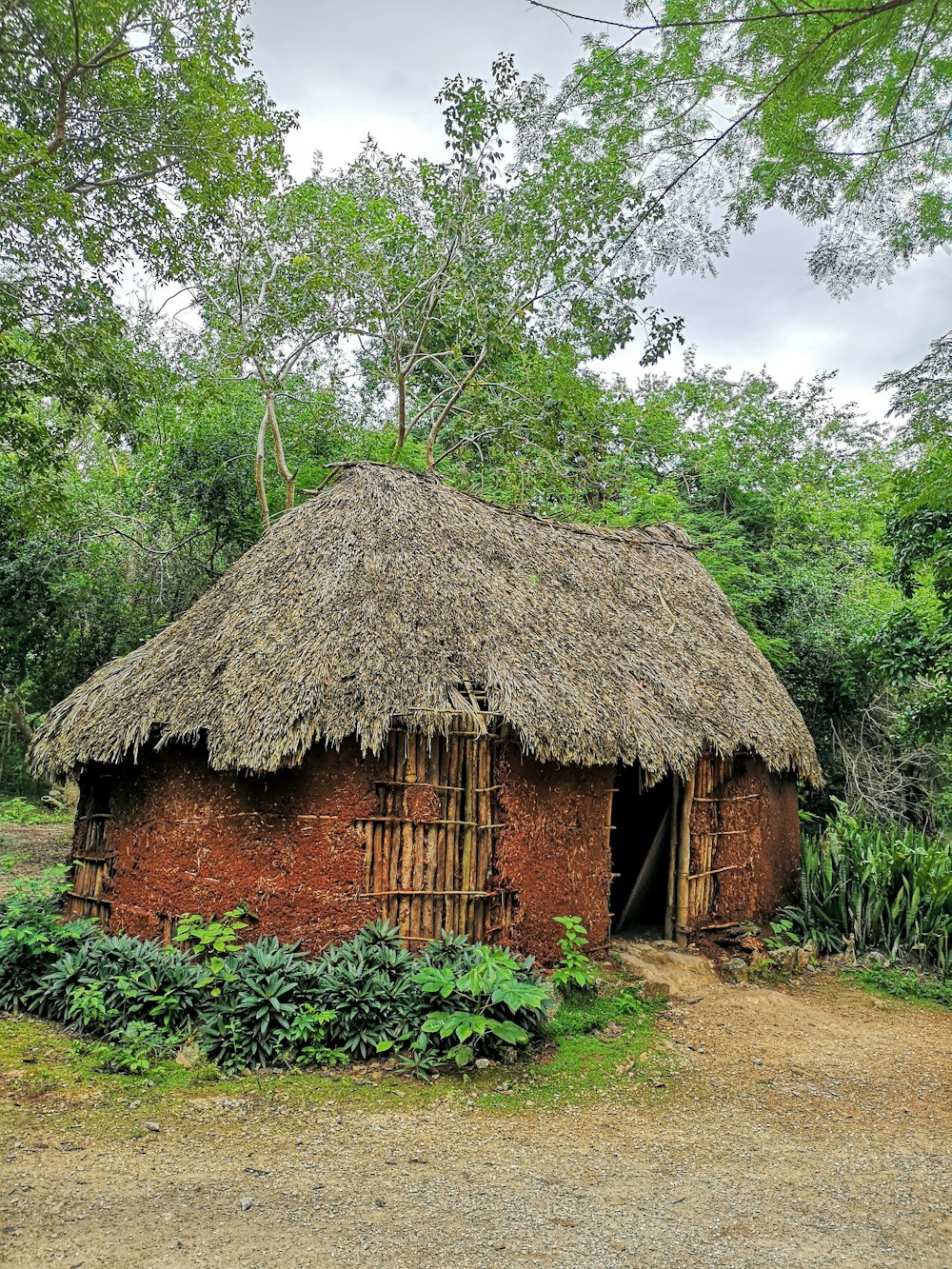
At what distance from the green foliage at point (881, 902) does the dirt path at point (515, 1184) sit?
3356mm

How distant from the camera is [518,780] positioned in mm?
7184

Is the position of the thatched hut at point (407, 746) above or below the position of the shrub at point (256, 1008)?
above

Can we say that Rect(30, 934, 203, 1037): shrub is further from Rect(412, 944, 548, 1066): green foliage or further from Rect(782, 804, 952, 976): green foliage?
Rect(782, 804, 952, 976): green foliage

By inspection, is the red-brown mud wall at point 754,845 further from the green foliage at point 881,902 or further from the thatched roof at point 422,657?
the thatched roof at point 422,657

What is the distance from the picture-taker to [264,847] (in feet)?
22.4

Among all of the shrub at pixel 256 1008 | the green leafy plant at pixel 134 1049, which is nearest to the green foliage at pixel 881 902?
the shrub at pixel 256 1008

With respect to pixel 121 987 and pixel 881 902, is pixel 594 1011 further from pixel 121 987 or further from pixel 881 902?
pixel 881 902

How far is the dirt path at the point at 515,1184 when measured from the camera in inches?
143

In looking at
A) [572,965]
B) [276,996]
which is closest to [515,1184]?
[276,996]

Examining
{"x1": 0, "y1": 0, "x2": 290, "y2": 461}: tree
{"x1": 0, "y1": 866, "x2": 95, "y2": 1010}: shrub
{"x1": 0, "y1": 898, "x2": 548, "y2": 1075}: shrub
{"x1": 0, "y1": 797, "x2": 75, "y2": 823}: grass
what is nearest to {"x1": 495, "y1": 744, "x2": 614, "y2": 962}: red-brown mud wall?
{"x1": 0, "y1": 898, "x2": 548, "y2": 1075}: shrub

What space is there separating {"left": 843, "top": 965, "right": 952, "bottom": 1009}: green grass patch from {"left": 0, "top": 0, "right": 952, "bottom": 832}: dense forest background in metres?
3.75

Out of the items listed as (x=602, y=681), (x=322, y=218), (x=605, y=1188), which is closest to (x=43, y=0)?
(x=322, y=218)

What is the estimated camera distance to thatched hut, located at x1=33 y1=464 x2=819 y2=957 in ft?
22.0

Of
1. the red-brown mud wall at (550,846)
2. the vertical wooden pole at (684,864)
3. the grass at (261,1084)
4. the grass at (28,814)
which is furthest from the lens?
the grass at (28,814)
